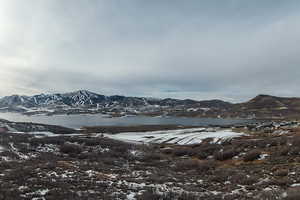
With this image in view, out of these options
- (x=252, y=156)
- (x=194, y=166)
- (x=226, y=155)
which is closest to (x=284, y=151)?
(x=252, y=156)

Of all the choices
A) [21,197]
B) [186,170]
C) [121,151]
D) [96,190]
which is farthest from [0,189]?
[121,151]

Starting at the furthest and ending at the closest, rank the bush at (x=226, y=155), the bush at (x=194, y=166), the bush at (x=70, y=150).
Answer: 1. the bush at (x=70, y=150)
2. the bush at (x=226, y=155)
3. the bush at (x=194, y=166)

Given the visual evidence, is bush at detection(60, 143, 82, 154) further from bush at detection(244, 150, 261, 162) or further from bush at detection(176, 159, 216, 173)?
bush at detection(244, 150, 261, 162)

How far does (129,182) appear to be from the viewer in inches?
618

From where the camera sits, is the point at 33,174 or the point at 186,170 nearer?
the point at 33,174

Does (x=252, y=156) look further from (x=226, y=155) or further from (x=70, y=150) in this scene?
(x=70, y=150)

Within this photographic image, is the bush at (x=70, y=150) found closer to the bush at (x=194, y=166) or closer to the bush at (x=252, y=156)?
the bush at (x=194, y=166)

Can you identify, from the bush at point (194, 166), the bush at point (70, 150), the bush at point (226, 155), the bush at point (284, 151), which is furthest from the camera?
the bush at point (70, 150)

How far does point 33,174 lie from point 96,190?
533 cm

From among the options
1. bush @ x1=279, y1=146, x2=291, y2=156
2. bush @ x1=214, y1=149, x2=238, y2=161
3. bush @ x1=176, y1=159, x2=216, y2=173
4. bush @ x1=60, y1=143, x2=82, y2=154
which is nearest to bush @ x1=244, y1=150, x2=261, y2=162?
bush @ x1=279, y1=146, x2=291, y2=156

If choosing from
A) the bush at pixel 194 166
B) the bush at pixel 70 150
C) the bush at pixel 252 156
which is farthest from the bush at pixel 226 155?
the bush at pixel 70 150

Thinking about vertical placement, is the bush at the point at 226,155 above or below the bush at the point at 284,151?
below

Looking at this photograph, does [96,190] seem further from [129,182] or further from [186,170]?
[186,170]

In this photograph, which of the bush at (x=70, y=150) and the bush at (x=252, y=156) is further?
the bush at (x=70, y=150)
